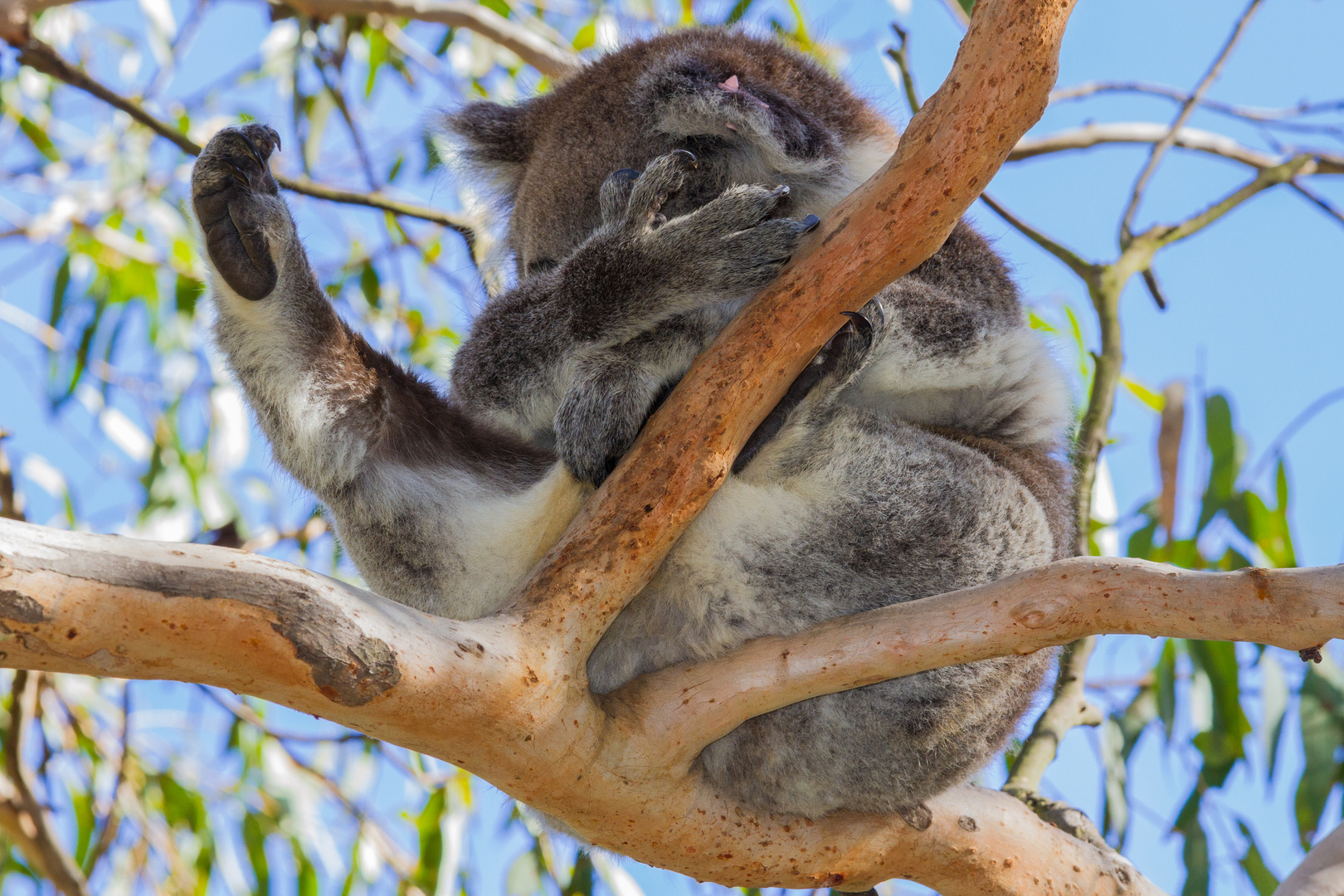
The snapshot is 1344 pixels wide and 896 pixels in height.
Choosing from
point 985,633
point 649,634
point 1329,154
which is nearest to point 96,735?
point 649,634

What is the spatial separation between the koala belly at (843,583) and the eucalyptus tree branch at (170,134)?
43.4 inches

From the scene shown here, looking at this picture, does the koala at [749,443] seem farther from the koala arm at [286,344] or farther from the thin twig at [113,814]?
the thin twig at [113,814]

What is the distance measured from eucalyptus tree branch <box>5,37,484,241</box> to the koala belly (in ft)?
3.62

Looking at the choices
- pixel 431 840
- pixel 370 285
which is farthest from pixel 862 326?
pixel 370 285

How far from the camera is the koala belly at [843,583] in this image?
1.42m

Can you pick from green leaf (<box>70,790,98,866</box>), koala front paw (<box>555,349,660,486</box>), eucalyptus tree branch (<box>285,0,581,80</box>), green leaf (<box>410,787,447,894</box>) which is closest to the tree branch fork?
koala front paw (<box>555,349,660,486</box>)

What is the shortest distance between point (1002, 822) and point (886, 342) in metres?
0.74

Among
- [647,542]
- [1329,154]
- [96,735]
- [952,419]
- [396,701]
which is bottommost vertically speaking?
[396,701]

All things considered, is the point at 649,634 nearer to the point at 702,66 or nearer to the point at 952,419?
the point at 952,419

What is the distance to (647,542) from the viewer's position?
127cm

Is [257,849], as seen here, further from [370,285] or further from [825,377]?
[825,377]

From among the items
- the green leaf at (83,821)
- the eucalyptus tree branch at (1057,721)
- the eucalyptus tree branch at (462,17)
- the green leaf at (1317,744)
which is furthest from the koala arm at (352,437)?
the green leaf at (83,821)

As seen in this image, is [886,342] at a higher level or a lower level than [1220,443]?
lower

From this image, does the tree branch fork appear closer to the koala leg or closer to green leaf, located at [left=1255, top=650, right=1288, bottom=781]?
the koala leg
